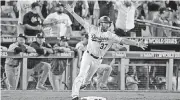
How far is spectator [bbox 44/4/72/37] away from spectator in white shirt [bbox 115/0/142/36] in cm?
139

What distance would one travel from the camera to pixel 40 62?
10617 mm

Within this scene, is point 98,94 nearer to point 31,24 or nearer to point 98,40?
point 98,40

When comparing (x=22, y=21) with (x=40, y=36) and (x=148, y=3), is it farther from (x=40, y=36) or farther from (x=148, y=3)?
(x=148, y=3)

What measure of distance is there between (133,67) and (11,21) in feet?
13.3

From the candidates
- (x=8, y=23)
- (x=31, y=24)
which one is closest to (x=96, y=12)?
(x=31, y=24)

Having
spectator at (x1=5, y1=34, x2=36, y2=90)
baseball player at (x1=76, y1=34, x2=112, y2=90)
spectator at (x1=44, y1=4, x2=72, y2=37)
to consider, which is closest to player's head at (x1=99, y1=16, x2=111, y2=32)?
baseball player at (x1=76, y1=34, x2=112, y2=90)

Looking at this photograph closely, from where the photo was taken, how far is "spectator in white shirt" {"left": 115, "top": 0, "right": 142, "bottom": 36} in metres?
11.7

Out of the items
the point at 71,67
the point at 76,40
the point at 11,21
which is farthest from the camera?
the point at 11,21

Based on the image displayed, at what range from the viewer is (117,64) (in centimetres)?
1068

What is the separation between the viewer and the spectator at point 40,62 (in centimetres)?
1048

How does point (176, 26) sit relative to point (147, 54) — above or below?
above

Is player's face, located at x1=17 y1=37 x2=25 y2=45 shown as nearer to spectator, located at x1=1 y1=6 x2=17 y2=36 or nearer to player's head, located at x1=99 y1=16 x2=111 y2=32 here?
spectator, located at x1=1 y1=6 x2=17 y2=36

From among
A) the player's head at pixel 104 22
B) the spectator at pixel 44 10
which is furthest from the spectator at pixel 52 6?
the player's head at pixel 104 22

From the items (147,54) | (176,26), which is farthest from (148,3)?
(147,54)
